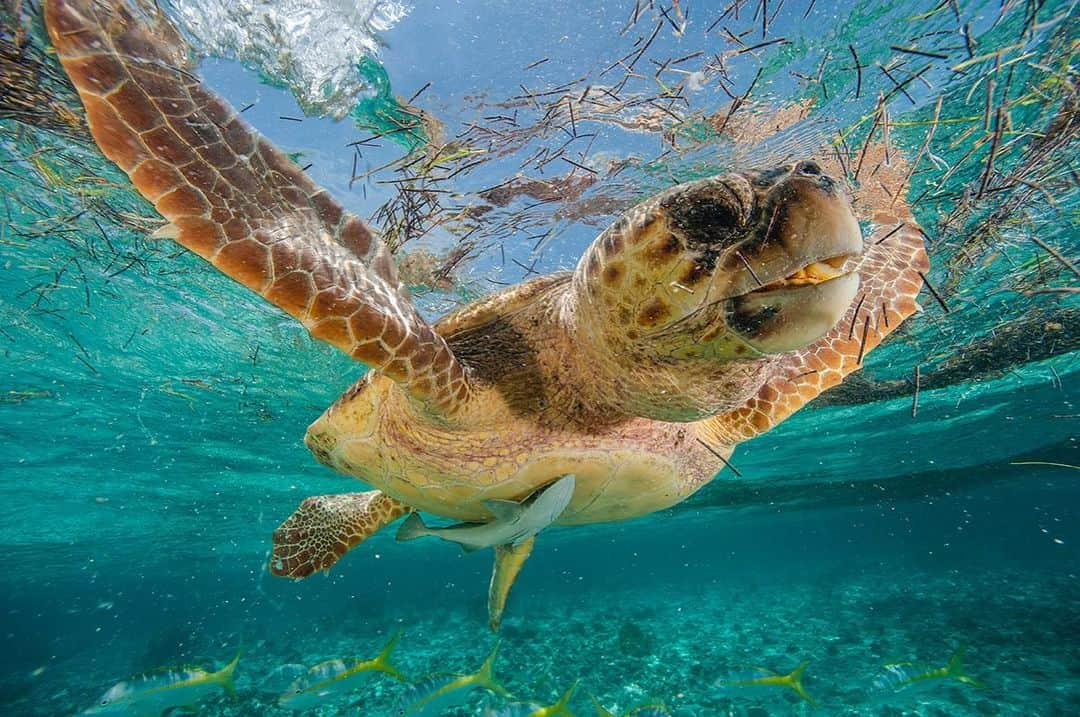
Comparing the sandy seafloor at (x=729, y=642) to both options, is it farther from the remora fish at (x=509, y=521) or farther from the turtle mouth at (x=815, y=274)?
the turtle mouth at (x=815, y=274)

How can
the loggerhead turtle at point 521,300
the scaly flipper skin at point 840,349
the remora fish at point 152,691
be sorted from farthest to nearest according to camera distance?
the remora fish at point 152,691, the scaly flipper skin at point 840,349, the loggerhead turtle at point 521,300

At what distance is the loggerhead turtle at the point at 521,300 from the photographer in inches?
63.7

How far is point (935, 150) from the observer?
6461 millimetres

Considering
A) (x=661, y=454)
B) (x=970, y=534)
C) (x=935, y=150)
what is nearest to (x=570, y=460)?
(x=661, y=454)

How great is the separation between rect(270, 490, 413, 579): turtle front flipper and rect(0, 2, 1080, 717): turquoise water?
3013 mm

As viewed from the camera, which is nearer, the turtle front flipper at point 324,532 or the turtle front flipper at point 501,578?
the turtle front flipper at point 324,532

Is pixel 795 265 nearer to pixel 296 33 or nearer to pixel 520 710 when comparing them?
pixel 296 33

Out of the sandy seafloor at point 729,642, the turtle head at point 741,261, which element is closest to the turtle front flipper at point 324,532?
the turtle head at point 741,261

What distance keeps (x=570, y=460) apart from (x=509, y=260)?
577cm

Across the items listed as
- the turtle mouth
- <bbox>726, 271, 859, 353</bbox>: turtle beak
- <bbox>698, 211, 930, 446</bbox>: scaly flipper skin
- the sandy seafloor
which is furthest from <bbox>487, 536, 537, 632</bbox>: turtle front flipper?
the sandy seafloor

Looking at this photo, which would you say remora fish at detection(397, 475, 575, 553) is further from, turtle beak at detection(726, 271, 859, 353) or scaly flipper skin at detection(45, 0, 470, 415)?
turtle beak at detection(726, 271, 859, 353)

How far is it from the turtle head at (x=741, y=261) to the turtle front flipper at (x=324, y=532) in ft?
13.8

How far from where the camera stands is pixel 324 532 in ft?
17.6

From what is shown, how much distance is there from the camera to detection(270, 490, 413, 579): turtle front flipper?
5.25 meters
